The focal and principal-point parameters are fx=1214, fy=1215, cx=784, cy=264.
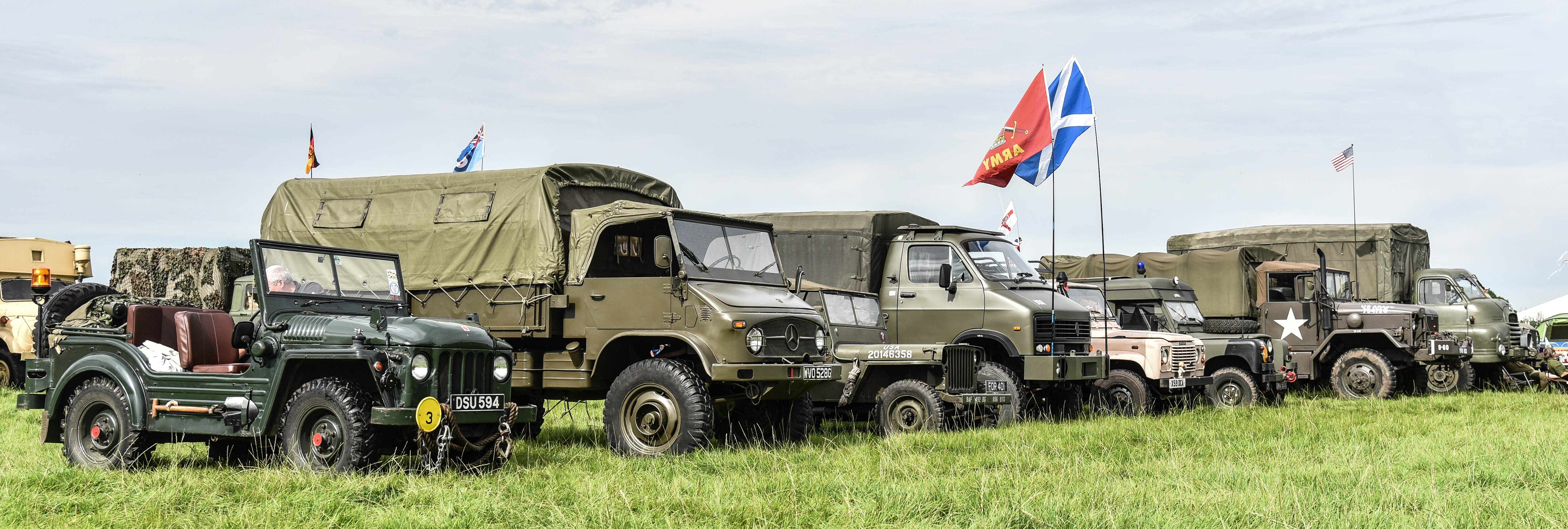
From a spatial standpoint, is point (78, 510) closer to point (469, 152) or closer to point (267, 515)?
point (267, 515)

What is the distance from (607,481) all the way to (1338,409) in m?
10.9

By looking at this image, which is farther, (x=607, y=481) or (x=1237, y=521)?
(x=607, y=481)

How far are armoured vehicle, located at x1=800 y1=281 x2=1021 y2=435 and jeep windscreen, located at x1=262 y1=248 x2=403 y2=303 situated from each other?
4.09 meters

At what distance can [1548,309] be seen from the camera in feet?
117

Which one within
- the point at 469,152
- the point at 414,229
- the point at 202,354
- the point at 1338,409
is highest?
the point at 469,152

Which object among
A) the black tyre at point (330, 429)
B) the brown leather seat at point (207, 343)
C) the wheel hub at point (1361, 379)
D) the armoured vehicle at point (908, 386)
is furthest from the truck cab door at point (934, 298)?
the wheel hub at point (1361, 379)

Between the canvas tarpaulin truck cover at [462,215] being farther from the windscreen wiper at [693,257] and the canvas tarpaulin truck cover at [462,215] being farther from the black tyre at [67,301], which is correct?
the black tyre at [67,301]

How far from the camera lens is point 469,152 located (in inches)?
820

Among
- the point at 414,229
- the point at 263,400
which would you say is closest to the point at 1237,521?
the point at 263,400

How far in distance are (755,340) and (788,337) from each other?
42cm

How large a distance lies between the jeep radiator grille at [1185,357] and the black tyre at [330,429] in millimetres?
A: 9800

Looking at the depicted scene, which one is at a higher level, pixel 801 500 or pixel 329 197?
pixel 329 197

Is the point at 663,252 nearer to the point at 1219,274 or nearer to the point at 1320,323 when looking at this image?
the point at 1219,274

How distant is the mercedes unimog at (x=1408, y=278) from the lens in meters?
19.7
